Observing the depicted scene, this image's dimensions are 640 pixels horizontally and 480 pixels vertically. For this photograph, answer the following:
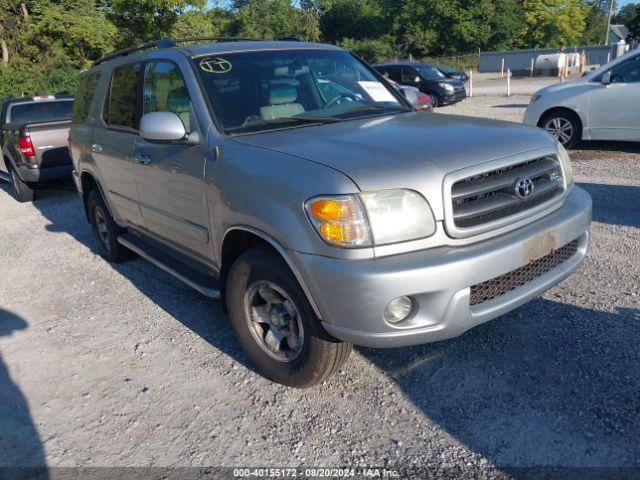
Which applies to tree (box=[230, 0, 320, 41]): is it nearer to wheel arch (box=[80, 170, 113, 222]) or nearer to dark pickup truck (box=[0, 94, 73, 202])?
dark pickup truck (box=[0, 94, 73, 202])

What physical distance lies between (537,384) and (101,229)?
464 centimetres

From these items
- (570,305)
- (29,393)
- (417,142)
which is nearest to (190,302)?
(29,393)

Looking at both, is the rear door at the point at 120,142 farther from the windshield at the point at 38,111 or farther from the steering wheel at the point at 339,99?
the windshield at the point at 38,111

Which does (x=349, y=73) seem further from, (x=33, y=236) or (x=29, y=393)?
(x=33, y=236)

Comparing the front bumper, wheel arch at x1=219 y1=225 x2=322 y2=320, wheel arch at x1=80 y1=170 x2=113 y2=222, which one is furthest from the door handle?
the front bumper

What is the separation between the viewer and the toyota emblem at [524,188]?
3033 millimetres

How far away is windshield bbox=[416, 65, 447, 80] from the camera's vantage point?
801 inches

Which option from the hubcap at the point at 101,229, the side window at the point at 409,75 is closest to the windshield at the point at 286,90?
the hubcap at the point at 101,229

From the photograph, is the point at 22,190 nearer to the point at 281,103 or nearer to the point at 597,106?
the point at 281,103

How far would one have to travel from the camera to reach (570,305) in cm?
402

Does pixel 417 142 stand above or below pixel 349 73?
below

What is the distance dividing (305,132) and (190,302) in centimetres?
201

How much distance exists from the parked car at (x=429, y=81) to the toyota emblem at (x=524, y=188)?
1746 centimetres

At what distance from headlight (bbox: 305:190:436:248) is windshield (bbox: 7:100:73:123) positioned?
8519mm
